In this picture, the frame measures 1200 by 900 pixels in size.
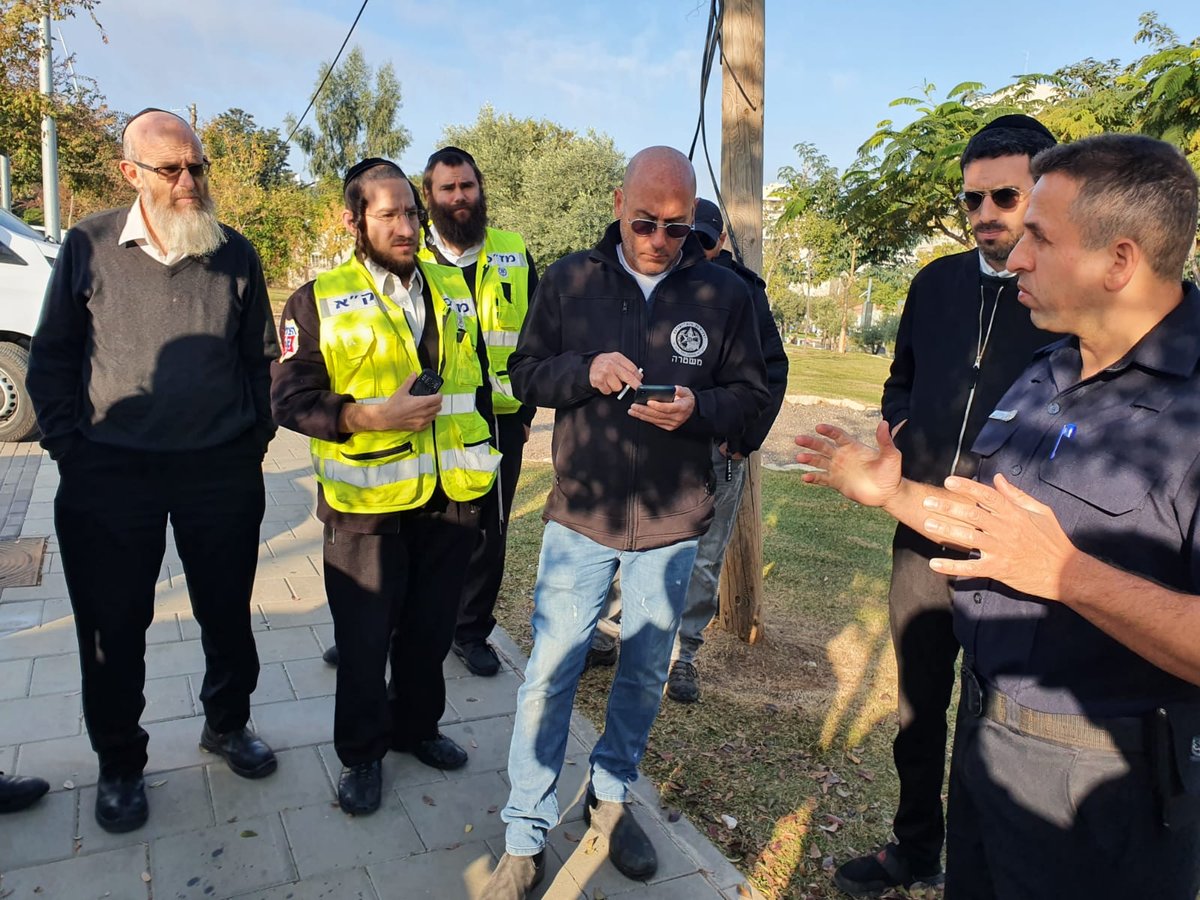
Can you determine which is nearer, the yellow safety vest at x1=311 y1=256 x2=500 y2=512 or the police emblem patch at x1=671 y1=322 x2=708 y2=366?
the police emblem patch at x1=671 y1=322 x2=708 y2=366

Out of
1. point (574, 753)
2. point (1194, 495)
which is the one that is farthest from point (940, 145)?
point (1194, 495)

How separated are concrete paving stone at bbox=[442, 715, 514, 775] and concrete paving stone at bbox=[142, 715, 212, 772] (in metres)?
0.99

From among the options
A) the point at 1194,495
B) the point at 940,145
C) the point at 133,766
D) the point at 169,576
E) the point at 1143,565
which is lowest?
the point at 169,576

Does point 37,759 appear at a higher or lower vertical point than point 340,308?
lower

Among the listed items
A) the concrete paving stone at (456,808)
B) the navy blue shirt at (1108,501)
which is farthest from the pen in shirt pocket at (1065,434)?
the concrete paving stone at (456,808)

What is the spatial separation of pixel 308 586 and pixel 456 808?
264cm

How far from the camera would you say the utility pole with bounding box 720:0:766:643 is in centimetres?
439

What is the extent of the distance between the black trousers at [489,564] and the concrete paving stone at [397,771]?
39.7 inches

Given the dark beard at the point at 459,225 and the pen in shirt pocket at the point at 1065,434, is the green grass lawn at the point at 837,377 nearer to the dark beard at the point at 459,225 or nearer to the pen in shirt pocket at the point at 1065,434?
the dark beard at the point at 459,225

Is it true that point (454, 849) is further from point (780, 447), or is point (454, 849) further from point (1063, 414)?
point (780, 447)

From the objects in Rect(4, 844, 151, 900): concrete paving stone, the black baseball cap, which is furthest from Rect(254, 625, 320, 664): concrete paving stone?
the black baseball cap

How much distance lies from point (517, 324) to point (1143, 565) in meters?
3.17

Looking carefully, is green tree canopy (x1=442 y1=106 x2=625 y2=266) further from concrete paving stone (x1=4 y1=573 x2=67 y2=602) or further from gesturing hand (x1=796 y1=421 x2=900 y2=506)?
gesturing hand (x1=796 y1=421 x2=900 y2=506)

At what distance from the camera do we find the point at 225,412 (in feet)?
9.93
